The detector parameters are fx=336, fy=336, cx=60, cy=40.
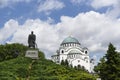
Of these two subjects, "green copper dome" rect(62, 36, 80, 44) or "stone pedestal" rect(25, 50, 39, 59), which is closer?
"stone pedestal" rect(25, 50, 39, 59)

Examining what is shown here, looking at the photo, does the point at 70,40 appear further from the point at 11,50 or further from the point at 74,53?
the point at 11,50

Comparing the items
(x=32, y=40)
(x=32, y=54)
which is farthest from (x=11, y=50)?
(x=32, y=54)

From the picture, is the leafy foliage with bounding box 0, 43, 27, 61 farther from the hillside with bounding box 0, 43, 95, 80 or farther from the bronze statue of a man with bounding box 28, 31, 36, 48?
the hillside with bounding box 0, 43, 95, 80

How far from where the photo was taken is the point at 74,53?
144 m

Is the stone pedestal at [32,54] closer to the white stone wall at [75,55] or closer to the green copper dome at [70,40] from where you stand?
the white stone wall at [75,55]

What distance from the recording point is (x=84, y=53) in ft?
489

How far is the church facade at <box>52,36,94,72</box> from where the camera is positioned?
14288cm

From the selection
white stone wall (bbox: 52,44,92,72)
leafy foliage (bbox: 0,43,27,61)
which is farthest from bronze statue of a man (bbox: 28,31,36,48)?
white stone wall (bbox: 52,44,92,72)

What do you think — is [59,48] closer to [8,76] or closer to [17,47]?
[17,47]

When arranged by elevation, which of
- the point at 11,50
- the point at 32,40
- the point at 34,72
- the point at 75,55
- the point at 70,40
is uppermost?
the point at 70,40

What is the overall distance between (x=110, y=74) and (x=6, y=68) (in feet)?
41.6

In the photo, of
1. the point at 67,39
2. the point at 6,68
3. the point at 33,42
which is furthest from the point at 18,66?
the point at 67,39

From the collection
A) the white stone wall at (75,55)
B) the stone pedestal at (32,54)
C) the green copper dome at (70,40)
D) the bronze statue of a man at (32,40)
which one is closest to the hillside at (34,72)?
the stone pedestal at (32,54)

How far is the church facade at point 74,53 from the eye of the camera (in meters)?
143
